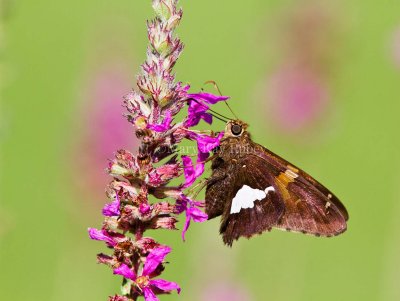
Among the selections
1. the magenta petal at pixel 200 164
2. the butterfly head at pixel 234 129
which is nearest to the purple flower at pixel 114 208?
the magenta petal at pixel 200 164

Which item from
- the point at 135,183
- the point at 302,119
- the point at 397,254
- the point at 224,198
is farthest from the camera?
the point at 302,119

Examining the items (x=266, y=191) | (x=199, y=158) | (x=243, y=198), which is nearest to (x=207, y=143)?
(x=199, y=158)

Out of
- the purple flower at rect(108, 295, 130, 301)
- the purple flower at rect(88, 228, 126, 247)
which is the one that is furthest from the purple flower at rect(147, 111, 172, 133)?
the purple flower at rect(108, 295, 130, 301)

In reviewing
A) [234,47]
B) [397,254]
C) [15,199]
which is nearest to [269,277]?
[397,254]

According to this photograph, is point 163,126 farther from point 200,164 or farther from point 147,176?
point 200,164

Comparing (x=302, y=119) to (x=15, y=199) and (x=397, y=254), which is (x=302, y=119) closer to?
(x=397, y=254)
